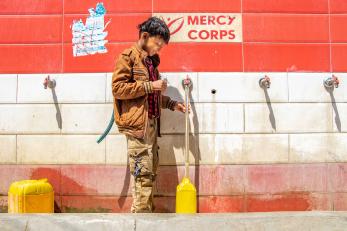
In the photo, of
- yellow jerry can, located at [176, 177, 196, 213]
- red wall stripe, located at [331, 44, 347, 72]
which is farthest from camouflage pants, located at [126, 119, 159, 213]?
red wall stripe, located at [331, 44, 347, 72]

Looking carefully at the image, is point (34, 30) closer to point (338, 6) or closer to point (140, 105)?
point (140, 105)

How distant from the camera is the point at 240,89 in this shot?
14.5 ft

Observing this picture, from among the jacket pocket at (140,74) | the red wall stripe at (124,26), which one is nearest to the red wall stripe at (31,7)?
the red wall stripe at (124,26)

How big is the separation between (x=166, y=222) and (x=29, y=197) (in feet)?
4.67

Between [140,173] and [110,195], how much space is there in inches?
35.2

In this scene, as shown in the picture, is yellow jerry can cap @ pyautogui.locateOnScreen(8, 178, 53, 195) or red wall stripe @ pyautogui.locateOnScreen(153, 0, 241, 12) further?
red wall stripe @ pyautogui.locateOnScreen(153, 0, 241, 12)

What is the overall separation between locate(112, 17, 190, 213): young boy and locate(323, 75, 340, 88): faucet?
70.3 inches

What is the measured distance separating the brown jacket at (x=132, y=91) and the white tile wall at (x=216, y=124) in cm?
65

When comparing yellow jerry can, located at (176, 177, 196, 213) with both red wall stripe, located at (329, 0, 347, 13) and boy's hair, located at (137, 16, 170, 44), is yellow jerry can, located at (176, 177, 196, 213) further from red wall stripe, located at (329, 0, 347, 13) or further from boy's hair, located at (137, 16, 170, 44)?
red wall stripe, located at (329, 0, 347, 13)

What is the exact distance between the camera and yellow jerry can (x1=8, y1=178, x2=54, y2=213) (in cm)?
401

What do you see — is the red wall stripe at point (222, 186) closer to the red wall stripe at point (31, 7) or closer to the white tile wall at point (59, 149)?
the white tile wall at point (59, 149)

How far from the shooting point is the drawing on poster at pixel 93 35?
4.47 metres

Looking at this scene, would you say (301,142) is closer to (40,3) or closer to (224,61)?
(224,61)

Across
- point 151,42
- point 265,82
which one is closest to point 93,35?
point 151,42
